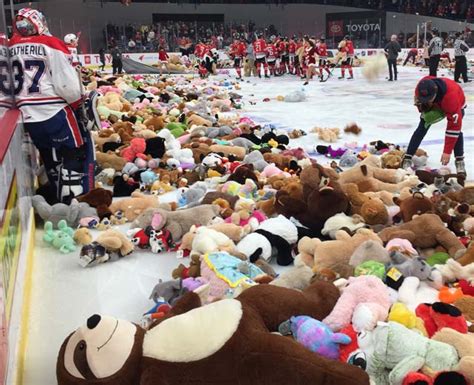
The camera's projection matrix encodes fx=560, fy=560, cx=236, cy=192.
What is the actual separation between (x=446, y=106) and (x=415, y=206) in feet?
5.69

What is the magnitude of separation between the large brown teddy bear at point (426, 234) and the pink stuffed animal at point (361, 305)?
62cm

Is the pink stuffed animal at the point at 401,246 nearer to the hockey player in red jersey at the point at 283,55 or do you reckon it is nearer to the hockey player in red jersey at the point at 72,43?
the hockey player in red jersey at the point at 72,43

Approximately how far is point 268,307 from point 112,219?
1952mm

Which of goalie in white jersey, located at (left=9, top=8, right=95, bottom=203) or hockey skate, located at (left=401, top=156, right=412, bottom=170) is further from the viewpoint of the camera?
hockey skate, located at (left=401, top=156, right=412, bottom=170)

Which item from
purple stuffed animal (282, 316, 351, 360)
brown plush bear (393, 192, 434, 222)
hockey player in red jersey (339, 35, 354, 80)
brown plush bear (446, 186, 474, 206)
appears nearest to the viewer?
purple stuffed animal (282, 316, 351, 360)

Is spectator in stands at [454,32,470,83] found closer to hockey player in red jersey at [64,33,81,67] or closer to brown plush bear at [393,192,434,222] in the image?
hockey player in red jersey at [64,33,81,67]

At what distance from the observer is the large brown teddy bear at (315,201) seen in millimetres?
3316

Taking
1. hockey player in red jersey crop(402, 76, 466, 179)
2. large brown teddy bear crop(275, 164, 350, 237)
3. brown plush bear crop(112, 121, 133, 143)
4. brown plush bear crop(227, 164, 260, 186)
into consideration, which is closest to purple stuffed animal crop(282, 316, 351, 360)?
large brown teddy bear crop(275, 164, 350, 237)

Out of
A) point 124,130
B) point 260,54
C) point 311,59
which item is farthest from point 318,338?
point 260,54

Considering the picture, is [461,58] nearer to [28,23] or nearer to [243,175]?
[243,175]

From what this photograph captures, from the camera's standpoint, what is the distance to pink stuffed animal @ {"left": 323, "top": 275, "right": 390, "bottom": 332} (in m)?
2.15

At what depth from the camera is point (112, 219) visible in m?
3.78

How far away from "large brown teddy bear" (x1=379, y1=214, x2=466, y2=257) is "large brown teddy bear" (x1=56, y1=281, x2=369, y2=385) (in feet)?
4.63

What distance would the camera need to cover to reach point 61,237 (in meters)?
3.37
